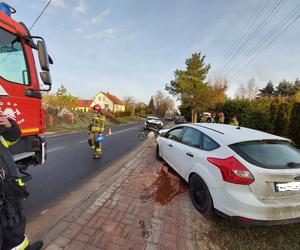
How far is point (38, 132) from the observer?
3521 mm

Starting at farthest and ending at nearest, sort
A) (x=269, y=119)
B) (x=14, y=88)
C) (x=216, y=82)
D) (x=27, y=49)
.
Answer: (x=216, y=82)
(x=269, y=119)
(x=27, y=49)
(x=14, y=88)

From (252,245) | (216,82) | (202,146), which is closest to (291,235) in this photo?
(252,245)

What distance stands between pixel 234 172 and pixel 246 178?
16cm

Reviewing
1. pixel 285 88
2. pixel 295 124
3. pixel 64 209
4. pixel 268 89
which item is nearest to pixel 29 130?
pixel 64 209

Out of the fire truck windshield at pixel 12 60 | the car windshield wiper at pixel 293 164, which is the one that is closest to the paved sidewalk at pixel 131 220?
the car windshield wiper at pixel 293 164

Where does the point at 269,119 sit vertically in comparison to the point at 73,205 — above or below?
above

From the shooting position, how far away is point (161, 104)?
88.5 metres

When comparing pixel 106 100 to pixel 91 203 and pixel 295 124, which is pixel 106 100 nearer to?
pixel 295 124

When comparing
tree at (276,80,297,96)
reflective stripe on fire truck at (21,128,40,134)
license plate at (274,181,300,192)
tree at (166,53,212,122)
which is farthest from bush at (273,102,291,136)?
tree at (276,80,297,96)

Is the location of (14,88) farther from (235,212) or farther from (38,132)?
(235,212)

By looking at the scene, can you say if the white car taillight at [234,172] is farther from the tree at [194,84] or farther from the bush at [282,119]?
the tree at [194,84]

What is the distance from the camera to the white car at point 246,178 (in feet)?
8.21

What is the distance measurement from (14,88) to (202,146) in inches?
131

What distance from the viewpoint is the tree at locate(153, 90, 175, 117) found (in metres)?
86.1
